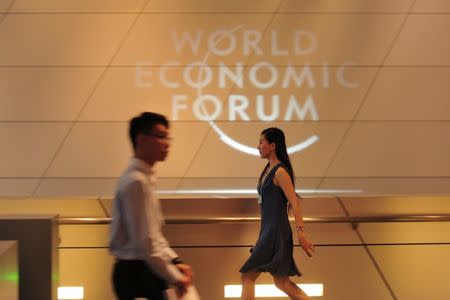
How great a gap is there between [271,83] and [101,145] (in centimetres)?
190

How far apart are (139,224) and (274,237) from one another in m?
2.18

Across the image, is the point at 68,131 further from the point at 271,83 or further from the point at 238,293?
the point at 238,293

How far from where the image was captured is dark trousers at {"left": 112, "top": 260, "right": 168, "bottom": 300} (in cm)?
Answer: 267

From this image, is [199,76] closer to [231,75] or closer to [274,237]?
[231,75]

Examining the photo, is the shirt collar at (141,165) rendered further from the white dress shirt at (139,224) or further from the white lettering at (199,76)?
the white lettering at (199,76)

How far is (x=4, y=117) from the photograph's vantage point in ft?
24.2

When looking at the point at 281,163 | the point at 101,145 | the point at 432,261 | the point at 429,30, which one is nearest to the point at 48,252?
the point at 281,163

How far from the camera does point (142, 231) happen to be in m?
2.56

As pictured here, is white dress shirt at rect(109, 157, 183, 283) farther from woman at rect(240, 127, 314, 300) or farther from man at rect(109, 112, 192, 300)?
woman at rect(240, 127, 314, 300)

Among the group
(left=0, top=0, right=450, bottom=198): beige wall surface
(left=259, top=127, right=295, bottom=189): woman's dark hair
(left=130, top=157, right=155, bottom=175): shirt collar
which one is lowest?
(left=130, top=157, right=155, bottom=175): shirt collar

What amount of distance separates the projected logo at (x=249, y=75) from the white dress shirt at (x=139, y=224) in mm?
4779

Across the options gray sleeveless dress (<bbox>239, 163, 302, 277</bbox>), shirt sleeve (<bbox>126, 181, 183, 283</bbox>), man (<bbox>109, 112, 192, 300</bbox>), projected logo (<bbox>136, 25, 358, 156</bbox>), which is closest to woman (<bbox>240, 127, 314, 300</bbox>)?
gray sleeveless dress (<bbox>239, 163, 302, 277</bbox>)

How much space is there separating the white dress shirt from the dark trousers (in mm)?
37

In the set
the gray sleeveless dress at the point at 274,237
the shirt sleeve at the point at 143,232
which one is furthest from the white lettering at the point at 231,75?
the shirt sleeve at the point at 143,232
